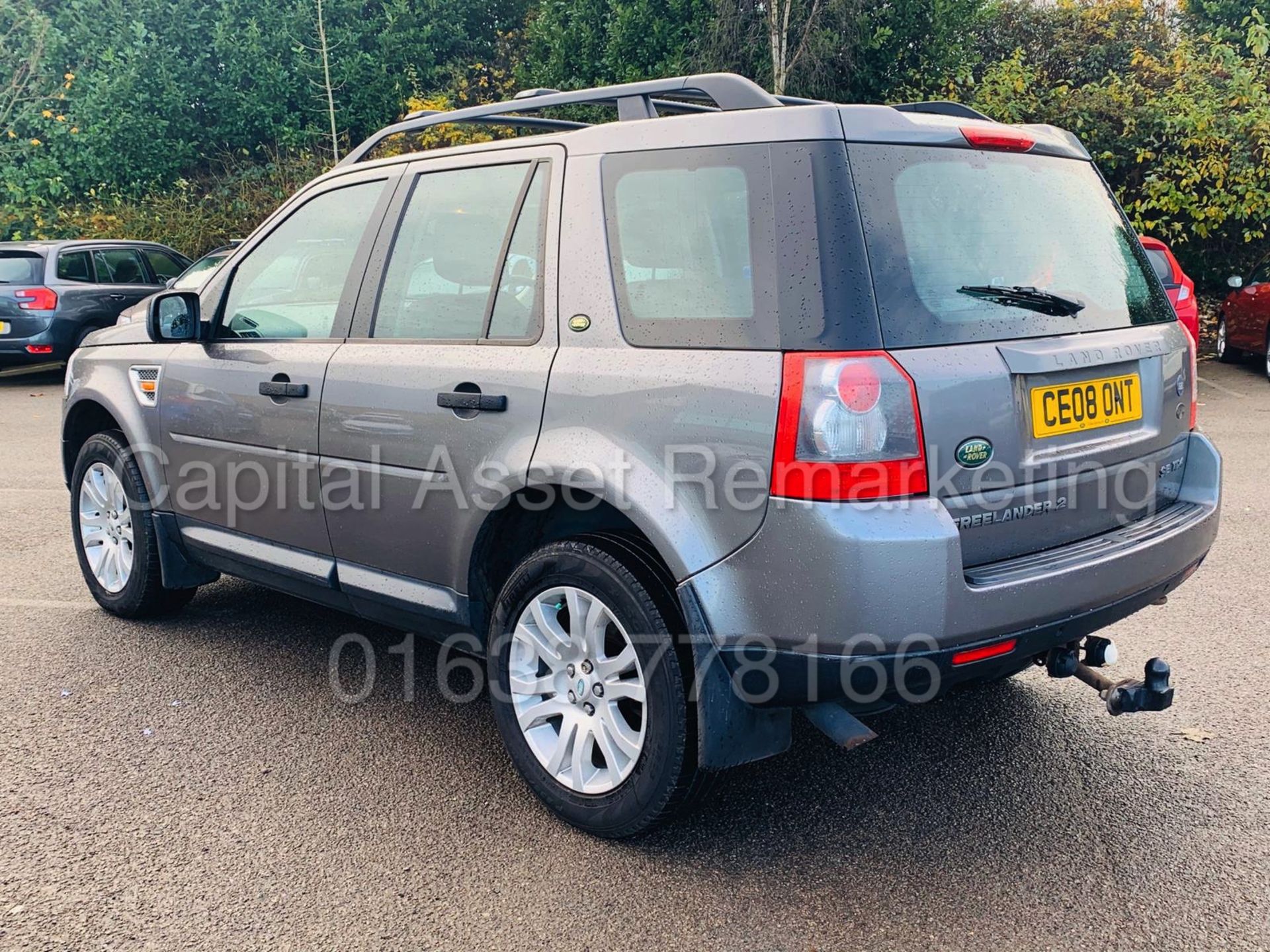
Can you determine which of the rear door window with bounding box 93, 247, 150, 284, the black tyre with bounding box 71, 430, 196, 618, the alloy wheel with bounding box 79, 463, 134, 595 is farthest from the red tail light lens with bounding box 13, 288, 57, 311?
the alloy wheel with bounding box 79, 463, 134, 595

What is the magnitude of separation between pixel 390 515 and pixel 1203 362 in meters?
12.4

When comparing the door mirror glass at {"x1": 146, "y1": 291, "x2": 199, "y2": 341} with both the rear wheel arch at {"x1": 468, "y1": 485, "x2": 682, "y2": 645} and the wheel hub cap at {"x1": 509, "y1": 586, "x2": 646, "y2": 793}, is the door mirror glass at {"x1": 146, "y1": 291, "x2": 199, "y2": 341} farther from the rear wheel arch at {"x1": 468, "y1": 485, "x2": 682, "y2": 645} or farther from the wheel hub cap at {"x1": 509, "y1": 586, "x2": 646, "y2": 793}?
the wheel hub cap at {"x1": 509, "y1": 586, "x2": 646, "y2": 793}

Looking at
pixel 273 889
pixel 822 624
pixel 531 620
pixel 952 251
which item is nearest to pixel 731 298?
pixel 952 251

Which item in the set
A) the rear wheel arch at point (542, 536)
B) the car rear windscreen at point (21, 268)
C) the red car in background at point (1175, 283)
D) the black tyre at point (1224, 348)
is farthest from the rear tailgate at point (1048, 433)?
the car rear windscreen at point (21, 268)

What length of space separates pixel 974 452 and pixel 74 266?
12804 mm

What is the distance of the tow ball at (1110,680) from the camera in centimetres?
288

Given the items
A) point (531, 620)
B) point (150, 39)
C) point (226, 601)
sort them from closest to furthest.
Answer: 1. point (531, 620)
2. point (226, 601)
3. point (150, 39)

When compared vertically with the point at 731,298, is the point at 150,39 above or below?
above

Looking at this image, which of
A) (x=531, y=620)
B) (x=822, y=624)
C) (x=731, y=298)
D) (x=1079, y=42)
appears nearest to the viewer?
(x=822, y=624)

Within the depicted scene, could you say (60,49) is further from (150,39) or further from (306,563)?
(306,563)

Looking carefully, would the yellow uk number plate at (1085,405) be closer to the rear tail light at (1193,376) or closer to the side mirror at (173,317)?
the rear tail light at (1193,376)

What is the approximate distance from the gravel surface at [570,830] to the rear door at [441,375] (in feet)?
1.98

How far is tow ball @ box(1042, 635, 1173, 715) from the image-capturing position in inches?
113

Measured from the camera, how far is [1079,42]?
14.8 meters
